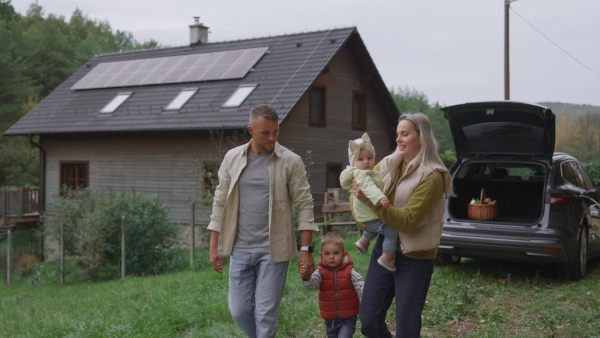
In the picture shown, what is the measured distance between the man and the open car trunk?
15.1 ft

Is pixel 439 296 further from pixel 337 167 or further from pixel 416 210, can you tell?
pixel 337 167

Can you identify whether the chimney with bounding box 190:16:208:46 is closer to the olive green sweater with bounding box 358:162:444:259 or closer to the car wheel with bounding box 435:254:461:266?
the car wheel with bounding box 435:254:461:266

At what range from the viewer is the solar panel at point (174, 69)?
24172 mm

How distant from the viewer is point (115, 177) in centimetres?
2484

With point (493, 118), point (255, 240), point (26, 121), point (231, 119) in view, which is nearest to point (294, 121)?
point (231, 119)

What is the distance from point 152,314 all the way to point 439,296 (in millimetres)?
3141

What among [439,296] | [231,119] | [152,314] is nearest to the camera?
[152,314]

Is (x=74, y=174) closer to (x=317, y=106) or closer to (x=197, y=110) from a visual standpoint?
(x=197, y=110)

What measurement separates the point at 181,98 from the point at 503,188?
15.7 meters

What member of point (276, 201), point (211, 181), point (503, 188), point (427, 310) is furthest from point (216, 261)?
point (211, 181)

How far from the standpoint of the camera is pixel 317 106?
2411 cm

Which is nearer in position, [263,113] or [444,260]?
[263,113]

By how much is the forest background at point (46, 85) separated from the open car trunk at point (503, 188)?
1284 cm

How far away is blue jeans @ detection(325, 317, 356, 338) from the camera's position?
511cm
